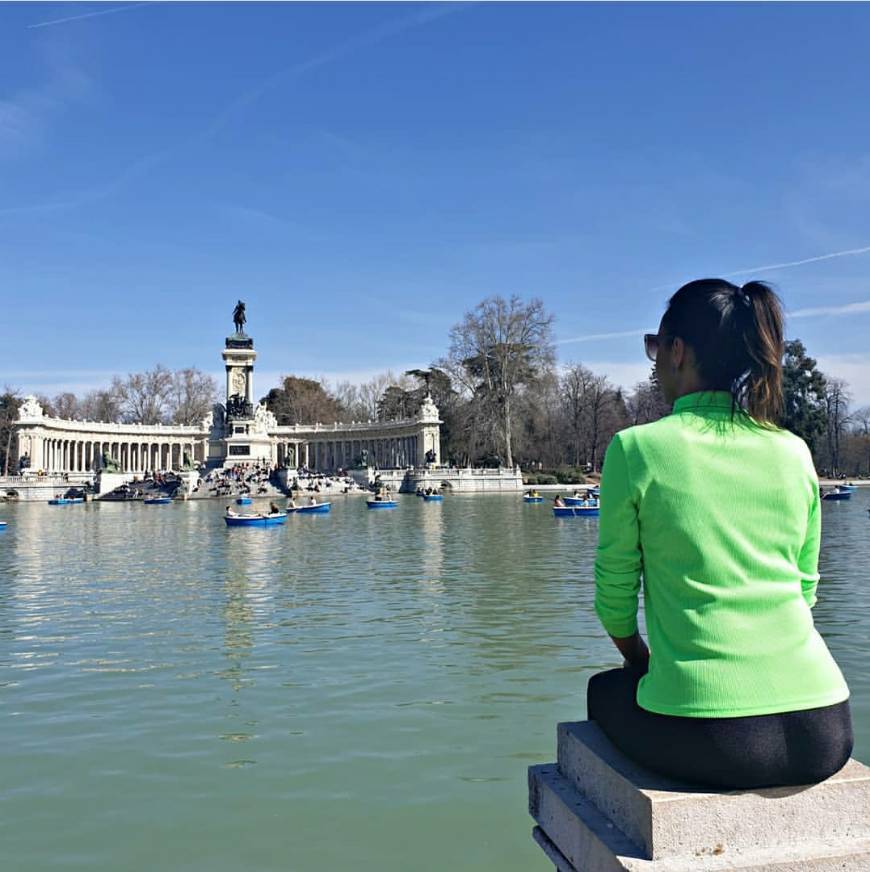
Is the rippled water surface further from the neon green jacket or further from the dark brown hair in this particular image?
Answer: the dark brown hair

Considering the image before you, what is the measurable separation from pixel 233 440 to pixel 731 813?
76.7 m

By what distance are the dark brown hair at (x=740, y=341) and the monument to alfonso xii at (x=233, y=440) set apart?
2746 inches

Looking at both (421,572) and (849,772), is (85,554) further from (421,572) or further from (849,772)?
A: (849,772)

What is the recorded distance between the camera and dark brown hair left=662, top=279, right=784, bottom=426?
2.85m

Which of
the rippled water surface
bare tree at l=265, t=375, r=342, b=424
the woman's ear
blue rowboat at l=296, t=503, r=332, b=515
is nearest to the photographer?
the woman's ear

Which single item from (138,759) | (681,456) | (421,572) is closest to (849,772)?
(681,456)

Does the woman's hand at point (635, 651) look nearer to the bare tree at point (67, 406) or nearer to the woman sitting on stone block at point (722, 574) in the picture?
the woman sitting on stone block at point (722, 574)

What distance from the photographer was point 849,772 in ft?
8.55

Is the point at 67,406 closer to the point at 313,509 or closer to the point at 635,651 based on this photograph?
the point at 313,509

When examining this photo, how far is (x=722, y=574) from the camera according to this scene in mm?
2633

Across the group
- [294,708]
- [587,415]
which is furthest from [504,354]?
[294,708]

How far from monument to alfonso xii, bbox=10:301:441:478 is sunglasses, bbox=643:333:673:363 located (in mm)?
69458

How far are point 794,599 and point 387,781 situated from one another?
4.46 meters

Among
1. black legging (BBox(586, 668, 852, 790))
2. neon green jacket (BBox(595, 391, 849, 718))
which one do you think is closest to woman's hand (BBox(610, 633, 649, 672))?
neon green jacket (BBox(595, 391, 849, 718))
